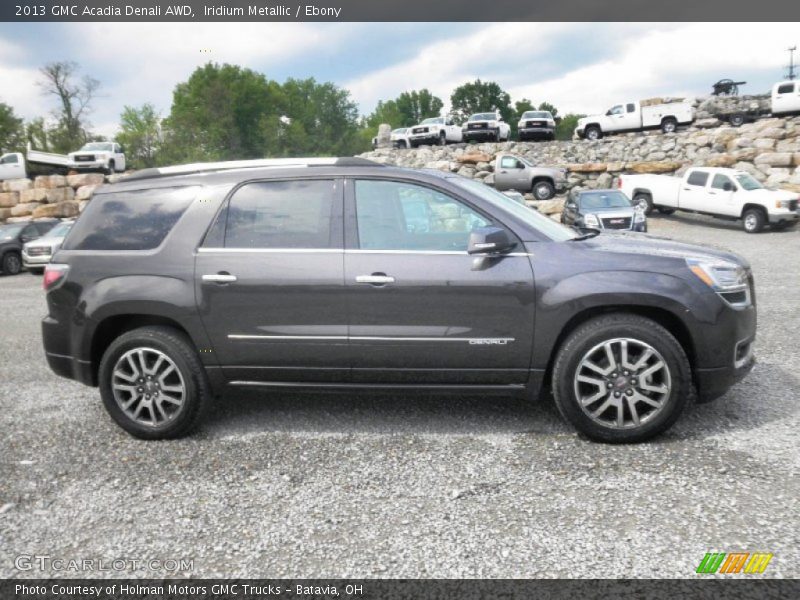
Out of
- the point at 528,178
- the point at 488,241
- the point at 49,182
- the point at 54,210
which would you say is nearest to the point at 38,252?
the point at 54,210

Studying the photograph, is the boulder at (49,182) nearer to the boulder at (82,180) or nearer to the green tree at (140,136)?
the boulder at (82,180)

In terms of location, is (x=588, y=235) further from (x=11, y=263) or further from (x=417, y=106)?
(x=417, y=106)

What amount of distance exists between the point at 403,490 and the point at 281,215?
1.97 metres

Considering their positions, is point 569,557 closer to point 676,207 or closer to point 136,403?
point 136,403

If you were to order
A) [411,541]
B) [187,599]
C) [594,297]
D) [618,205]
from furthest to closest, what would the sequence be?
[618,205] < [594,297] < [411,541] < [187,599]

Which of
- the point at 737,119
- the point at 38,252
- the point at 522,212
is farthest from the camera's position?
the point at 737,119

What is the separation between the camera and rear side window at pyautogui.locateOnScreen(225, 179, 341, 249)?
4.02m

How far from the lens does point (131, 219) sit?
4242 mm

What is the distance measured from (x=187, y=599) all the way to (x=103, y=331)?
7.83 ft

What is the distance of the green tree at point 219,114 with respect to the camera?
61.1 m

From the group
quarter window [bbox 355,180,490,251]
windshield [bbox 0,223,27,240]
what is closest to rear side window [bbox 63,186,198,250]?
quarter window [bbox 355,180,490,251]

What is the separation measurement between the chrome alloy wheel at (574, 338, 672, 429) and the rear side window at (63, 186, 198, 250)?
2.92 m

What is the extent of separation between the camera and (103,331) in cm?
426

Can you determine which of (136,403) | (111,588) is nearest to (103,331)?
(136,403)
